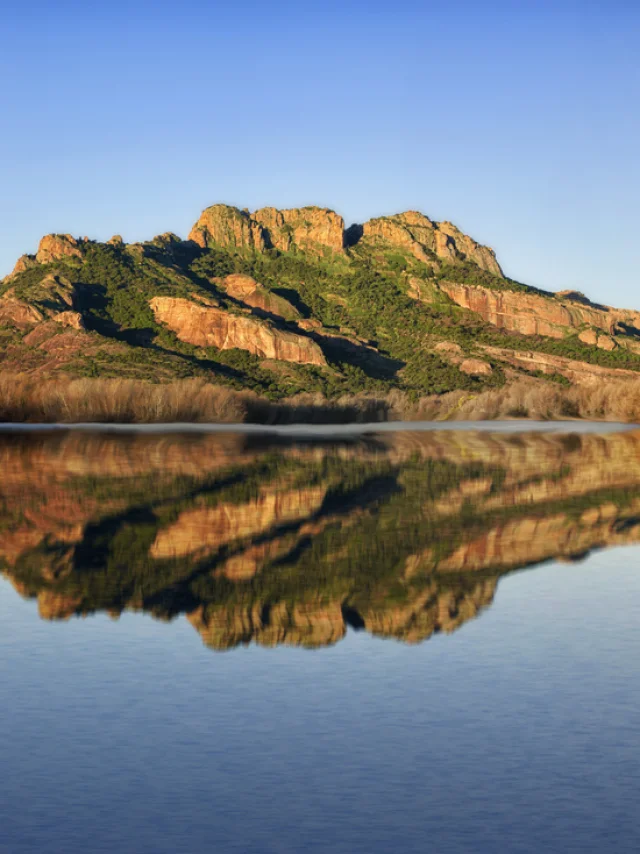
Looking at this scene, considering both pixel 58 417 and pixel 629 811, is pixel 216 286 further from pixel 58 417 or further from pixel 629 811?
pixel 629 811

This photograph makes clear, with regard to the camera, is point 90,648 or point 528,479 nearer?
point 90,648

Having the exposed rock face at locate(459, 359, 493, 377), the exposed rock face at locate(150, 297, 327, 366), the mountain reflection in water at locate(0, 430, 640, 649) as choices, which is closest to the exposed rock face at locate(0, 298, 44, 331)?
the exposed rock face at locate(150, 297, 327, 366)

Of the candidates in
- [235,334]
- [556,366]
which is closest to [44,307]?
[235,334]

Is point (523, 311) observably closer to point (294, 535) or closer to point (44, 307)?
point (44, 307)

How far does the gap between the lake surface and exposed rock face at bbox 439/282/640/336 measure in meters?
116

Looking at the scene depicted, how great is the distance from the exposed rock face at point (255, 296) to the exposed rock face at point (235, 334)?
12.5m

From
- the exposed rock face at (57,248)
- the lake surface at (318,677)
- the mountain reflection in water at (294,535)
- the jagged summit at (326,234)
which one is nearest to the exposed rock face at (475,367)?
the jagged summit at (326,234)

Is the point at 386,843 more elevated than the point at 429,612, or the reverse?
the point at 429,612

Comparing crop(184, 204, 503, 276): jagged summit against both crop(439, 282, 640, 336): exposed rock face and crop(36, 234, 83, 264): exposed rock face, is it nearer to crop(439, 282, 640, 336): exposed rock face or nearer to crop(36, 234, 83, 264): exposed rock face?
crop(439, 282, 640, 336): exposed rock face

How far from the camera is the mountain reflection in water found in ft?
33.4

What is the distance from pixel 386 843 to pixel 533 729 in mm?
1792

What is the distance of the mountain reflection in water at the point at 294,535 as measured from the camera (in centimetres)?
1018

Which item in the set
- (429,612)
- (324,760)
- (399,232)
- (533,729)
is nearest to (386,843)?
(324,760)

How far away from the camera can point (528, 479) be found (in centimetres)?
2311
